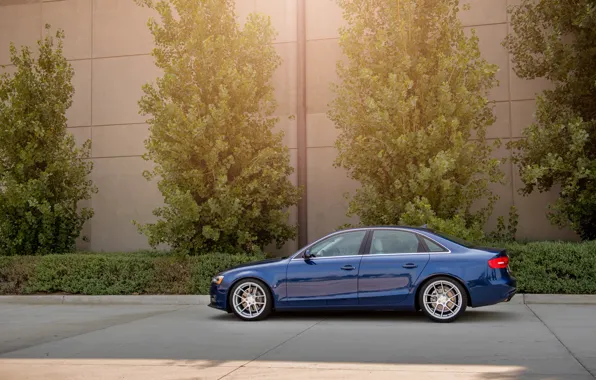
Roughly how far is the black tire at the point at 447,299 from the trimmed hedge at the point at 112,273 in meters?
5.30

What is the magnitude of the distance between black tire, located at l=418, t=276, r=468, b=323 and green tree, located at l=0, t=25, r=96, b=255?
1012cm

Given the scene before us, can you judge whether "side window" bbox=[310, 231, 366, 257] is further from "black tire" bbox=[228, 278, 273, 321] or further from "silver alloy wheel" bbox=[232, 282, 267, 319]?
"silver alloy wheel" bbox=[232, 282, 267, 319]

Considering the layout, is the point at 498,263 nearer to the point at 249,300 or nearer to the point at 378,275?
the point at 378,275

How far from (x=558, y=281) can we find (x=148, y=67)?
41.5ft

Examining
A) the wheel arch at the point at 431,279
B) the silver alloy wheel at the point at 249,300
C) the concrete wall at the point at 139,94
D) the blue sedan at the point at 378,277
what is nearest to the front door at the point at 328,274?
the blue sedan at the point at 378,277

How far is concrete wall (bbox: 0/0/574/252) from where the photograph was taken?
18.0m

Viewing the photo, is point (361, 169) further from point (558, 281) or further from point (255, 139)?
point (558, 281)

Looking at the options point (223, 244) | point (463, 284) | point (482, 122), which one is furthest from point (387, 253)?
point (482, 122)

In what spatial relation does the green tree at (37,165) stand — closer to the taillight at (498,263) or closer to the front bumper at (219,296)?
the front bumper at (219,296)

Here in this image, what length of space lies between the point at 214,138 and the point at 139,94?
550 centimetres

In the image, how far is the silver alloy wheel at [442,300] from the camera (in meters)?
10.8

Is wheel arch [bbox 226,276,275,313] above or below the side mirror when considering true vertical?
below

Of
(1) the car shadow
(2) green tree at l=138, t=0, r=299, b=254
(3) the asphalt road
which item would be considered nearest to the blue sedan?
(3) the asphalt road

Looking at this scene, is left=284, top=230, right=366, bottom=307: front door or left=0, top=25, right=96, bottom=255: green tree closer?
left=284, top=230, right=366, bottom=307: front door
